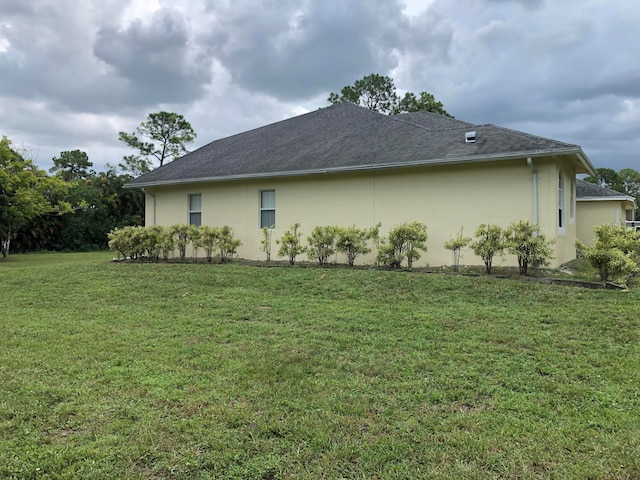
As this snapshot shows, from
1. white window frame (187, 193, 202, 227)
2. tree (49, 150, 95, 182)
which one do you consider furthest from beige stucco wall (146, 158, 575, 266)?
tree (49, 150, 95, 182)

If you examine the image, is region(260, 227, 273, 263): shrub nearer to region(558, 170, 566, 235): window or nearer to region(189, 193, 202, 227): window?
region(189, 193, 202, 227): window

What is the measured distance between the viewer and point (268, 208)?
40.7ft

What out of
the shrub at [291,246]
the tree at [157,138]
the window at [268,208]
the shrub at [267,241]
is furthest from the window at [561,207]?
the tree at [157,138]

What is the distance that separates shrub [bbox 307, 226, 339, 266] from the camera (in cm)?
1012

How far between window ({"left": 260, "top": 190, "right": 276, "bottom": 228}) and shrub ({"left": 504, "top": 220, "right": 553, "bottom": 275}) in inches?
260

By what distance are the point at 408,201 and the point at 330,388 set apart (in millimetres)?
7534

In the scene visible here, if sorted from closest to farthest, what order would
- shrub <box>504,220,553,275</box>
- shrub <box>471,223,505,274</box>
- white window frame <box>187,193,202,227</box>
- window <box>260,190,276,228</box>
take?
shrub <box>504,220,553,275</box> < shrub <box>471,223,505,274</box> < window <box>260,190,276,228</box> < white window frame <box>187,193,202,227</box>

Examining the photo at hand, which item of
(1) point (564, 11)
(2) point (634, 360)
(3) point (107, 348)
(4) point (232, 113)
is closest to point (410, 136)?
(1) point (564, 11)

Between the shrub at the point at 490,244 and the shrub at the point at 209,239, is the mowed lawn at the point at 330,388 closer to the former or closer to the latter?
the shrub at the point at 490,244

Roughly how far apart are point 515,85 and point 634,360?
44.2ft

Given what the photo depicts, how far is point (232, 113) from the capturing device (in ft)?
65.6

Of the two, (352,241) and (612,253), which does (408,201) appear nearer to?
(352,241)

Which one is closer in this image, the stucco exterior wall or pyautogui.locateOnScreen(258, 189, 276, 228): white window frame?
pyautogui.locateOnScreen(258, 189, 276, 228): white window frame

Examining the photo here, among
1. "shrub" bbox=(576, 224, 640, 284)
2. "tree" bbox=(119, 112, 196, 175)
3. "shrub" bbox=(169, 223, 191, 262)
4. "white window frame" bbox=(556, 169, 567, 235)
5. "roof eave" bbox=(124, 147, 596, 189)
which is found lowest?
"shrub" bbox=(576, 224, 640, 284)
